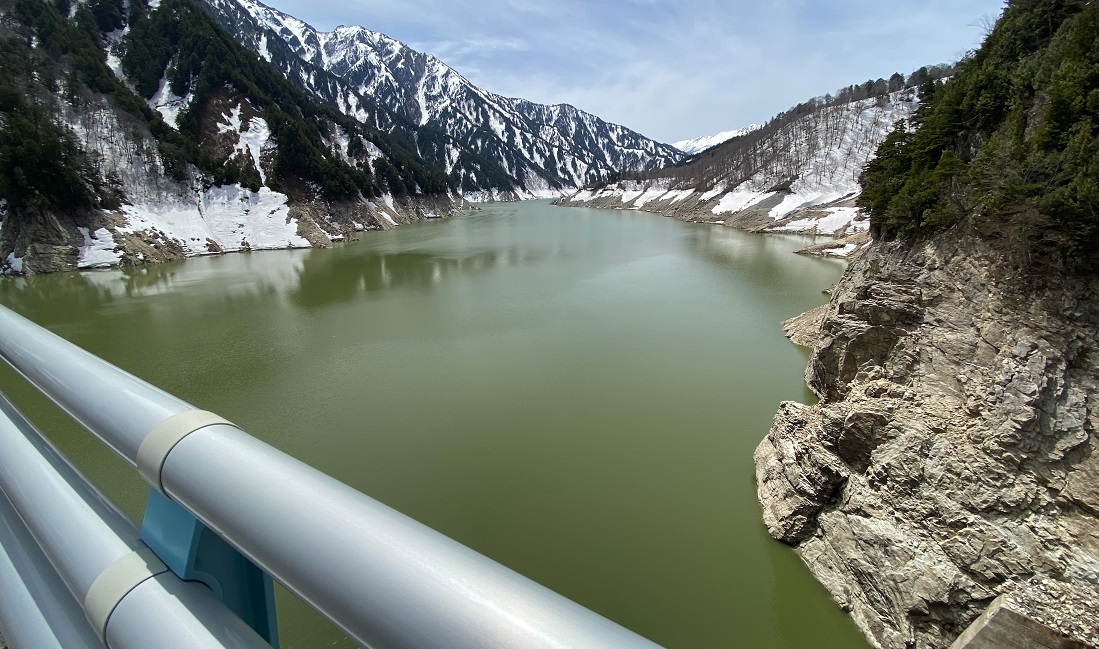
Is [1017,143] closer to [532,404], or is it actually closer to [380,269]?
[532,404]

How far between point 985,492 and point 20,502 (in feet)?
24.1

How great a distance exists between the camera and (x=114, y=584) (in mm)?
1134

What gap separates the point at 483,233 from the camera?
47750mm

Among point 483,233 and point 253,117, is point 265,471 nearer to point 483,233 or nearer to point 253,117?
point 483,233

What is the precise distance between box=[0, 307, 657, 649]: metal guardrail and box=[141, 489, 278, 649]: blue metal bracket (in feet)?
0.24

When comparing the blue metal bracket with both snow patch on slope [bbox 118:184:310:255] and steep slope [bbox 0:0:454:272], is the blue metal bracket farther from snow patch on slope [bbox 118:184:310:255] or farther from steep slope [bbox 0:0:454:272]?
snow patch on slope [bbox 118:184:310:255]

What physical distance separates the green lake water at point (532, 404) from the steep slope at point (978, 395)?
85 centimetres

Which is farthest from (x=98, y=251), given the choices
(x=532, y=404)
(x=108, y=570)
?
(x=108, y=570)

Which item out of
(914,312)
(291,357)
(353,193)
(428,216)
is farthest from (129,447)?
(428,216)

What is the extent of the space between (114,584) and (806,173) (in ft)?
210

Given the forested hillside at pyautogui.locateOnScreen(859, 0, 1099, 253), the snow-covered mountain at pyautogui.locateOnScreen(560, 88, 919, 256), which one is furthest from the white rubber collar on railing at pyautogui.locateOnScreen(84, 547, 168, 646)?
the snow-covered mountain at pyautogui.locateOnScreen(560, 88, 919, 256)

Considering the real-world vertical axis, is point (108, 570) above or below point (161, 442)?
below

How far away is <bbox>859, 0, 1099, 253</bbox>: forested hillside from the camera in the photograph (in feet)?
18.2

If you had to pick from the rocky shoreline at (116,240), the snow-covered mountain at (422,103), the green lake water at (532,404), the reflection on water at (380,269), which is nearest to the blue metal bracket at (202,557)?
the green lake water at (532,404)
